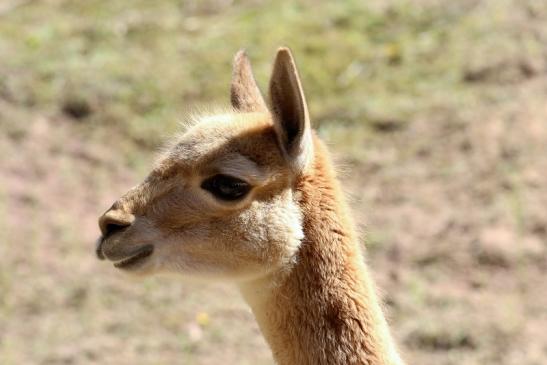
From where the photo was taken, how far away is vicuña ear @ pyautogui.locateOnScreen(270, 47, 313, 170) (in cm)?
446

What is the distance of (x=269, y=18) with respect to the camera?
11133mm

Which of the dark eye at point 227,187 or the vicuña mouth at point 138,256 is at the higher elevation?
the dark eye at point 227,187

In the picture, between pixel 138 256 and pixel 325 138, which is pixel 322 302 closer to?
pixel 138 256

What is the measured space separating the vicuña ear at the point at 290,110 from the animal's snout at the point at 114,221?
0.71 meters

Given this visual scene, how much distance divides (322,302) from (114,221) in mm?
918

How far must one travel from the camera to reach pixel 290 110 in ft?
15.0

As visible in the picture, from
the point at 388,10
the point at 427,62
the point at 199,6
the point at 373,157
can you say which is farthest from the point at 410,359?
the point at 199,6

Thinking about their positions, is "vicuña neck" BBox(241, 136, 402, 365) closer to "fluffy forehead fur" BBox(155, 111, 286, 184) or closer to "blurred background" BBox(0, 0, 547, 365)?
"fluffy forehead fur" BBox(155, 111, 286, 184)

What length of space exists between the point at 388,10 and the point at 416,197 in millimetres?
3028

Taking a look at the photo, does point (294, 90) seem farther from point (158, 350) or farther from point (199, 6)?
point (199, 6)

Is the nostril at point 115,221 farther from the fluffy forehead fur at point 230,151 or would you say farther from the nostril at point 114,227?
the fluffy forehead fur at point 230,151

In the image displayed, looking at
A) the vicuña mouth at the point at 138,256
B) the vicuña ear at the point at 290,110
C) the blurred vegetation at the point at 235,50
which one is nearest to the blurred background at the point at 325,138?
the blurred vegetation at the point at 235,50

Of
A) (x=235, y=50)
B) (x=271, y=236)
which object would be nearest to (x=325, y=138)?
(x=235, y=50)

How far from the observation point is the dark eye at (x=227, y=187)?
461cm
